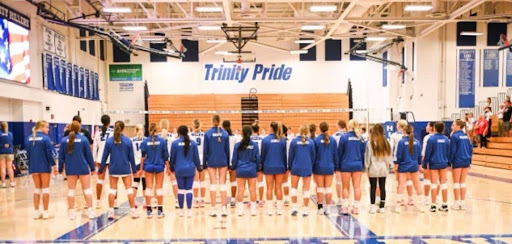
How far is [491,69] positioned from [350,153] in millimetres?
16748

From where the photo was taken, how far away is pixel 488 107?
1736 centimetres

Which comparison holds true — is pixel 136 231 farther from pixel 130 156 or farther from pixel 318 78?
pixel 318 78

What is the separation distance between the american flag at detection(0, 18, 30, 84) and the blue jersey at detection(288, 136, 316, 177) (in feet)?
35.7

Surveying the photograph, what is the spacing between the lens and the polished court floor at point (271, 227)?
613 cm

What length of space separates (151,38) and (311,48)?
9.61m

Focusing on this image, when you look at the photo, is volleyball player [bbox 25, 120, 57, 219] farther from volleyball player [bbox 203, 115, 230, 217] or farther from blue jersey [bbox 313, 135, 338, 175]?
blue jersey [bbox 313, 135, 338, 175]

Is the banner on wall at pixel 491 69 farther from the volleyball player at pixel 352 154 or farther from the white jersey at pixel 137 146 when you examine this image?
the white jersey at pixel 137 146

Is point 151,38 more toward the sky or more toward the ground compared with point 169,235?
more toward the sky

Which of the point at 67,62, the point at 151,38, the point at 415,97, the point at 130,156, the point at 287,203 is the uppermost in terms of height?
the point at 151,38

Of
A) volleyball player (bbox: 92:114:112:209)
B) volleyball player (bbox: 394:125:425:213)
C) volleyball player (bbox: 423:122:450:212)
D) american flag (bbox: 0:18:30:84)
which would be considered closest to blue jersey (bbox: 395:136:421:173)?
volleyball player (bbox: 394:125:425:213)

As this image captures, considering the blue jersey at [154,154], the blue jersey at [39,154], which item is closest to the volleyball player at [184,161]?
the blue jersey at [154,154]

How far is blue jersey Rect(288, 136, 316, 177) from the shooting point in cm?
731

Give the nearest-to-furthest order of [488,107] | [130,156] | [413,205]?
1. [130,156]
2. [413,205]
3. [488,107]

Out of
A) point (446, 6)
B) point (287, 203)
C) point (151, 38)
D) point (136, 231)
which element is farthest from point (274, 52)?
point (136, 231)
